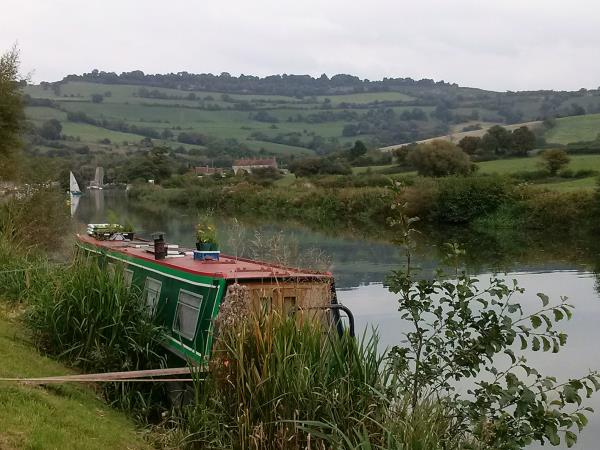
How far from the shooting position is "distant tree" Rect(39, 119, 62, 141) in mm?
87125

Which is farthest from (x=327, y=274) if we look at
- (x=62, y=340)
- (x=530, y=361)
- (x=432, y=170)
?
(x=432, y=170)

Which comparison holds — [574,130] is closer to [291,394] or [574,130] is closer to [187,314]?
[187,314]

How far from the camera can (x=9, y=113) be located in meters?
16.8

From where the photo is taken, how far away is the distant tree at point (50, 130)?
286 ft

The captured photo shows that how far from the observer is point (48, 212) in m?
17.3

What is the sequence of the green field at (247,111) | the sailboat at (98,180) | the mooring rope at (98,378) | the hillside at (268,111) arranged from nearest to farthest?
the mooring rope at (98,378), the sailboat at (98,180), the hillside at (268,111), the green field at (247,111)

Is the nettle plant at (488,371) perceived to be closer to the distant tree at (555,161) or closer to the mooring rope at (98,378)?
the mooring rope at (98,378)

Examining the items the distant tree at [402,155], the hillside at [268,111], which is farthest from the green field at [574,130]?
the hillside at [268,111]

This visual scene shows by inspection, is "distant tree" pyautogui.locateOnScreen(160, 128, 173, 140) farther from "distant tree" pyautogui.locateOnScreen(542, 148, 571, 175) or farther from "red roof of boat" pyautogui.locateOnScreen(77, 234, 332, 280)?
"red roof of boat" pyautogui.locateOnScreen(77, 234, 332, 280)

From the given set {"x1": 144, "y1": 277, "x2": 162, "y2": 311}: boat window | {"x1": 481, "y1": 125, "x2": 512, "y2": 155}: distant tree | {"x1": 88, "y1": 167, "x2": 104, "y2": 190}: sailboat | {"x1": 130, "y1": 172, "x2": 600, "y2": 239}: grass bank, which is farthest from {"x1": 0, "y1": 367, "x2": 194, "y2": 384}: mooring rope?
{"x1": 88, "y1": 167, "x2": 104, "y2": 190}: sailboat

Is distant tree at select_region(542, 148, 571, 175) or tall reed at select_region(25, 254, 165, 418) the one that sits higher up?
distant tree at select_region(542, 148, 571, 175)

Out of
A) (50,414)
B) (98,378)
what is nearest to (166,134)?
(98,378)

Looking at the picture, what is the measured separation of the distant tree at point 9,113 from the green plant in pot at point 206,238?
872cm

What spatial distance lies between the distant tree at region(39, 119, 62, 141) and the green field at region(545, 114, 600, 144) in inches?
2168
